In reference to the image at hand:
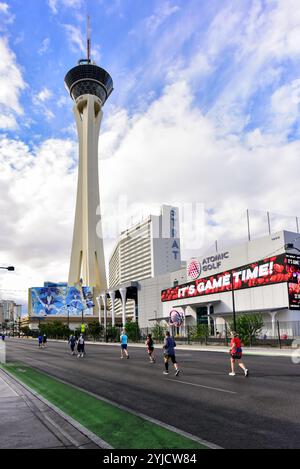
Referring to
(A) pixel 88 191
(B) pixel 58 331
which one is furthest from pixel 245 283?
(A) pixel 88 191

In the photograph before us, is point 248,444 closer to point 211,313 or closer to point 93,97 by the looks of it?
point 211,313

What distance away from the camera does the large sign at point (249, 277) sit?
43.4 m

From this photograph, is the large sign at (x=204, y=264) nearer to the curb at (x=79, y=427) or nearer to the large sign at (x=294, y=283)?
the large sign at (x=294, y=283)

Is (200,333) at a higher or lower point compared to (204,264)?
lower

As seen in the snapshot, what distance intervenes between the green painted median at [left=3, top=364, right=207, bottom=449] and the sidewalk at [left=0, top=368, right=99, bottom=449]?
0.37m

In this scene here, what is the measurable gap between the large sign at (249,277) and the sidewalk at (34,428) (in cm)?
3237

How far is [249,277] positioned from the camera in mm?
48781

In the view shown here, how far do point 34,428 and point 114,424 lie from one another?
58.3 inches

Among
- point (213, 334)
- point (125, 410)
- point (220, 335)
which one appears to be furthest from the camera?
point (213, 334)

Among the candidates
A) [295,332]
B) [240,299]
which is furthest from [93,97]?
[295,332]

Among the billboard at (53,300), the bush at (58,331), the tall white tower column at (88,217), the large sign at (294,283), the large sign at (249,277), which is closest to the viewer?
the large sign at (294,283)

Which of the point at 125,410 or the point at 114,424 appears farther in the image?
the point at 125,410

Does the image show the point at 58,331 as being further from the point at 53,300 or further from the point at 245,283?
the point at 245,283

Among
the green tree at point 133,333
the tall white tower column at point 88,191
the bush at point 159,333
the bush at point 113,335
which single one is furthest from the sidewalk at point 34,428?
the tall white tower column at point 88,191
